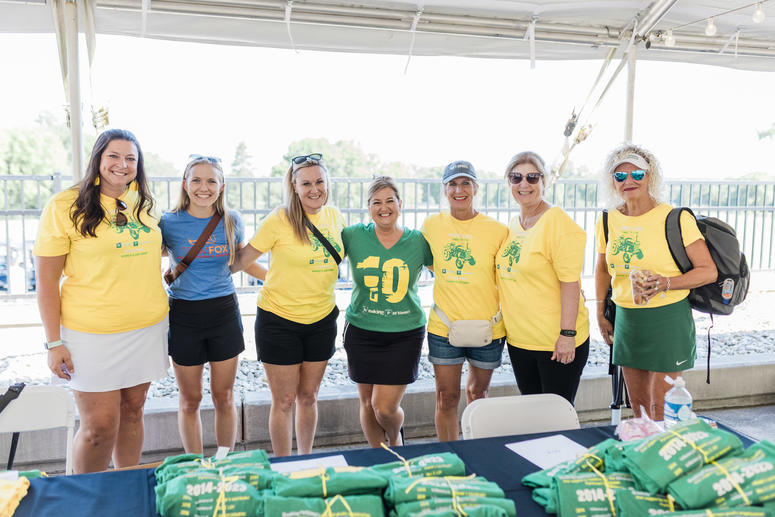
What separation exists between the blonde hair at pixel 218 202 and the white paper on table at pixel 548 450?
161cm

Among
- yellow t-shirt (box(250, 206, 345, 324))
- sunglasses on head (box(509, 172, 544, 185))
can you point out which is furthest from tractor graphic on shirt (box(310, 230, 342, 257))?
sunglasses on head (box(509, 172, 544, 185))

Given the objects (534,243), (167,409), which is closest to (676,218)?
(534,243)

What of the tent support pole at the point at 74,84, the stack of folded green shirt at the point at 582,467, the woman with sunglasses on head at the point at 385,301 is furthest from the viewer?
the tent support pole at the point at 74,84

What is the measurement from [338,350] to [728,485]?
4250mm

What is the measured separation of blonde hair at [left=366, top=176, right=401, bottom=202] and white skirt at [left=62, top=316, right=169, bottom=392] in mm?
1174

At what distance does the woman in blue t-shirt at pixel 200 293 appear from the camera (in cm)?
264

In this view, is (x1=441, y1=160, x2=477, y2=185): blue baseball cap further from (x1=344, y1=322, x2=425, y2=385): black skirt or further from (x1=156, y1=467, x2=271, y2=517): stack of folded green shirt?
(x1=156, y1=467, x2=271, y2=517): stack of folded green shirt

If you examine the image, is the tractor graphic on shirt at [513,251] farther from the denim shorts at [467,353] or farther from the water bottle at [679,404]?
the water bottle at [679,404]

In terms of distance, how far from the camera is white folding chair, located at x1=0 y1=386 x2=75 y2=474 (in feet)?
6.75

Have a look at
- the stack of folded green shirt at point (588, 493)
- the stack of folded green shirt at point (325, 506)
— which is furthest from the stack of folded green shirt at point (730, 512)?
the stack of folded green shirt at point (325, 506)

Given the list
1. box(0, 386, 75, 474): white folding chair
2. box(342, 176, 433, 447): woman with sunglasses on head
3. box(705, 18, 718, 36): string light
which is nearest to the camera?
box(0, 386, 75, 474): white folding chair

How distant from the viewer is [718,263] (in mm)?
2635

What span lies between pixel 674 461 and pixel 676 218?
5.11 feet

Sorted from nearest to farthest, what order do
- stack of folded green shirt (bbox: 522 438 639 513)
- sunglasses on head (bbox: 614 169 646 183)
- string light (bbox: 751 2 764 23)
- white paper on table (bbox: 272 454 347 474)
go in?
1. stack of folded green shirt (bbox: 522 438 639 513)
2. white paper on table (bbox: 272 454 347 474)
3. sunglasses on head (bbox: 614 169 646 183)
4. string light (bbox: 751 2 764 23)
